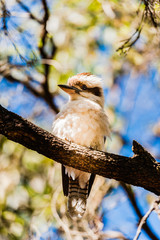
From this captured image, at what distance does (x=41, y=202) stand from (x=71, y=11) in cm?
289

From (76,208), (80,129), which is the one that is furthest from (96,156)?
(76,208)

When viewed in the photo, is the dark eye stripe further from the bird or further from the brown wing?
the brown wing

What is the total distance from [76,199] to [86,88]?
45.6 inches

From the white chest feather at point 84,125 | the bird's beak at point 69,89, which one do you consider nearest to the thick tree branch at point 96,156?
the white chest feather at point 84,125

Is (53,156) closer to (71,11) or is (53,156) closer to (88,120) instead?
(88,120)

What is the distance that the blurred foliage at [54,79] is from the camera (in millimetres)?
3885

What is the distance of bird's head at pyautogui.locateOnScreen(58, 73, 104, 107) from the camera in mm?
3325

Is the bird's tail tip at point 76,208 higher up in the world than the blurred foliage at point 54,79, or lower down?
lower down

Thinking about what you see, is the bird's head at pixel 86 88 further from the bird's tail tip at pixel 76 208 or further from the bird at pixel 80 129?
the bird's tail tip at pixel 76 208

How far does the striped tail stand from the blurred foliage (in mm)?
294

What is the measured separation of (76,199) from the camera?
10.3 ft

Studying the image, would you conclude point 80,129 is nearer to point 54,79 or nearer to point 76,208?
point 76,208

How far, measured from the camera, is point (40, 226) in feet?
12.7

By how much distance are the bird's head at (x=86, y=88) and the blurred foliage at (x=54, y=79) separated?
0.49 meters
